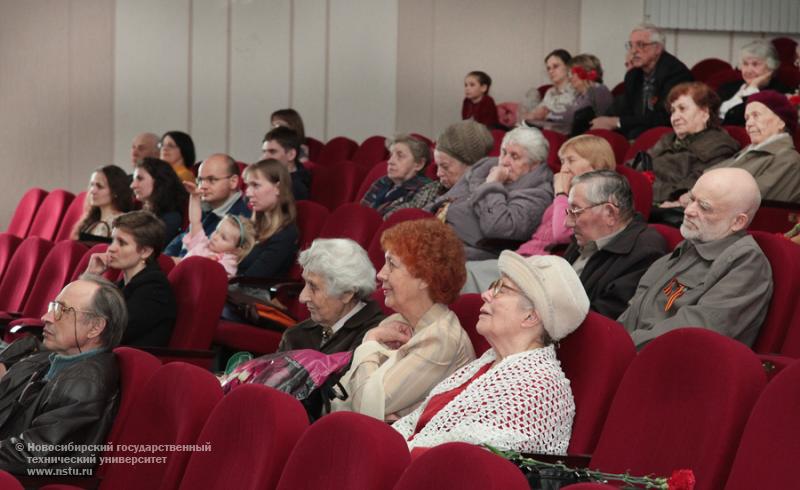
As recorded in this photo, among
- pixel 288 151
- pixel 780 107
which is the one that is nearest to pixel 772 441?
pixel 780 107

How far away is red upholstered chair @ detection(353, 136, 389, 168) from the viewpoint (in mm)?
7031

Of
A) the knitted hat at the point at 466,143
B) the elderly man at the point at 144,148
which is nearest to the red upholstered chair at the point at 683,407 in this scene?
the knitted hat at the point at 466,143

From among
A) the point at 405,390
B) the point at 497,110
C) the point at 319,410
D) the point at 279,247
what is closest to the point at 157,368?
the point at 319,410

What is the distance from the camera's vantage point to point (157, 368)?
9.18 feet

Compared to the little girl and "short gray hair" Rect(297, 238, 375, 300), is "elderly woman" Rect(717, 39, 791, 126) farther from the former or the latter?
"short gray hair" Rect(297, 238, 375, 300)

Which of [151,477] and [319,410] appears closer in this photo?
[151,477]

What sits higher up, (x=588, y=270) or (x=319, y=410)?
(x=588, y=270)

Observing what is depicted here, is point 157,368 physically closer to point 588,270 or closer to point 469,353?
point 469,353

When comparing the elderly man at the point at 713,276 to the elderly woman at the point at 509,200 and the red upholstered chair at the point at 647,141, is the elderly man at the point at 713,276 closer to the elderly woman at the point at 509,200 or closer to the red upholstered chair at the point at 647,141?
the elderly woman at the point at 509,200

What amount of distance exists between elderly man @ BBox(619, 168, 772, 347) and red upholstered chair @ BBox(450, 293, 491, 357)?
14.1 inches

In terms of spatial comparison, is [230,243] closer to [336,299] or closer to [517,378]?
[336,299]

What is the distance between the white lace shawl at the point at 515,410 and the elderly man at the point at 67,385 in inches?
28.5

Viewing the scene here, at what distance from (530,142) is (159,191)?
6.43 ft

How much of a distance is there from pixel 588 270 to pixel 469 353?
23.9 inches
